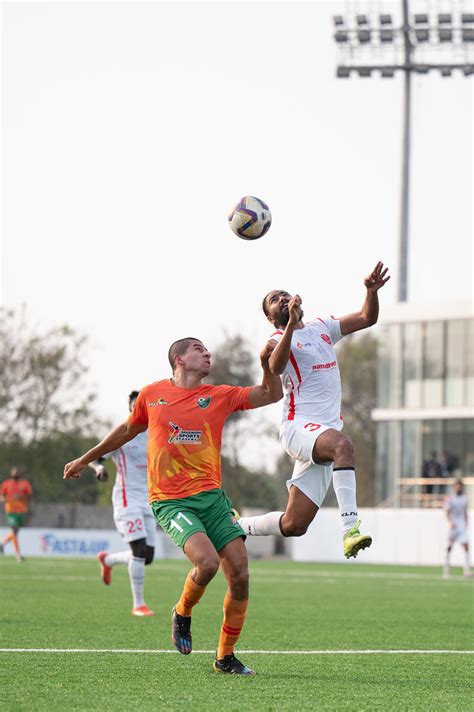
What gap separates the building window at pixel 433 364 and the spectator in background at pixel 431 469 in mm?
3143

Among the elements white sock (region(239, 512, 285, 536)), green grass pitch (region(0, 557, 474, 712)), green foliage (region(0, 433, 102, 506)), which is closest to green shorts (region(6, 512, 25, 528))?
green grass pitch (region(0, 557, 474, 712))

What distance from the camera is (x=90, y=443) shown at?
72.4m

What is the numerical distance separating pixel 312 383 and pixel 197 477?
226 cm

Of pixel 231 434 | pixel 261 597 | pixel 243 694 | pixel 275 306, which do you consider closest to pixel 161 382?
pixel 275 306

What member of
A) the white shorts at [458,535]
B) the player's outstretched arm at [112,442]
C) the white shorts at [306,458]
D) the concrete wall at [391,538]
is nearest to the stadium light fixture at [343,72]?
the concrete wall at [391,538]

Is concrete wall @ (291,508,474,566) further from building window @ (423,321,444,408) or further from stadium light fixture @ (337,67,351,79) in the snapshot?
stadium light fixture @ (337,67,351,79)

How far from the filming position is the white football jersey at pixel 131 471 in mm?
15344

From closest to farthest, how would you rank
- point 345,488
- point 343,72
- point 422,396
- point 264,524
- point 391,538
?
point 345,488, point 264,524, point 391,538, point 343,72, point 422,396

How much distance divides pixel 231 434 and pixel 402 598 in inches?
2271

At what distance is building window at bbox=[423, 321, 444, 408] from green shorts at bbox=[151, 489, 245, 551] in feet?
148

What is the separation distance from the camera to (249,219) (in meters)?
11.0

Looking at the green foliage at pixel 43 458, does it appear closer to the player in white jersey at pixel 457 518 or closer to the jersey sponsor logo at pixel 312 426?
the player in white jersey at pixel 457 518

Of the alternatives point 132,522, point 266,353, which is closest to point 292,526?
point 266,353

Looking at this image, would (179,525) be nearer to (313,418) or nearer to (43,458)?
(313,418)
